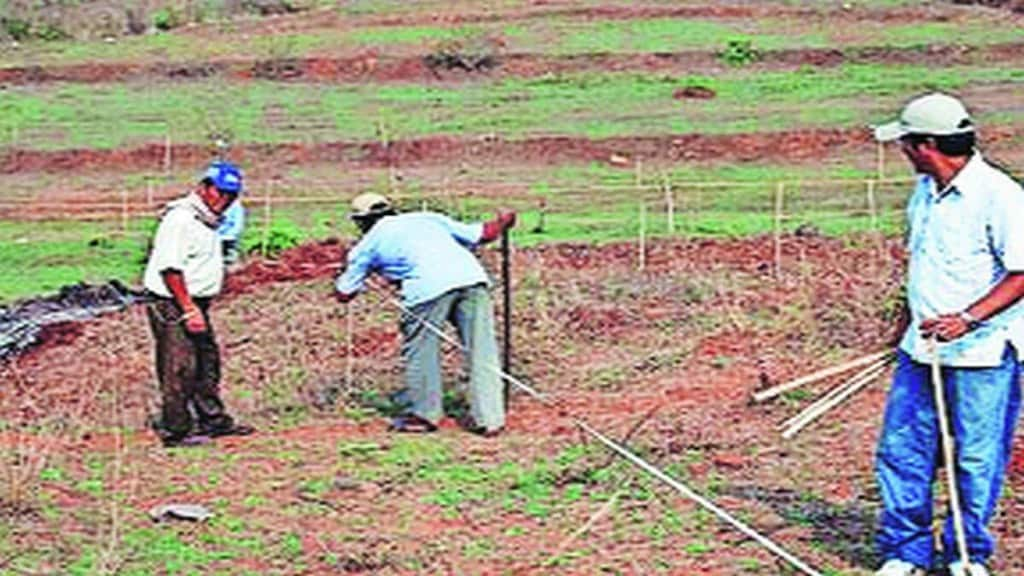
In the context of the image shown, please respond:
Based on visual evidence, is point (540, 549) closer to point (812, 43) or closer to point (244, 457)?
point (244, 457)

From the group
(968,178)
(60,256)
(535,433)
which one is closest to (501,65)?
(60,256)

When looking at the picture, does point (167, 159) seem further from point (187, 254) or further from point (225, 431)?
point (187, 254)

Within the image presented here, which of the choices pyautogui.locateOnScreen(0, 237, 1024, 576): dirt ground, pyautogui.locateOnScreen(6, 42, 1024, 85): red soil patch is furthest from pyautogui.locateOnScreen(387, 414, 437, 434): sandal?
pyautogui.locateOnScreen(6, 42, 1024, 85): red soil patch

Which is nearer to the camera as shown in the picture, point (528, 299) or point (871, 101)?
point (528, 299)

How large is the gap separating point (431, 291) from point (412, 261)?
0.18 metres

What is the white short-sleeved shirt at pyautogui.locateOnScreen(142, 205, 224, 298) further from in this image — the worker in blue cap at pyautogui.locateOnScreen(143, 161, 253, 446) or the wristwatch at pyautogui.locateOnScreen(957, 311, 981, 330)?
the wristwatch at pyautogui.locateOnScreen(957, 311, 981, 330)

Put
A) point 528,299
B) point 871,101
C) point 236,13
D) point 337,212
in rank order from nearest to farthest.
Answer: point 528,299
point 337,212
point 871,101
point 236,13

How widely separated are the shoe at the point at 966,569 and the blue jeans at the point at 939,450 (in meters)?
0.05

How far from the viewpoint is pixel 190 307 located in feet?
31.7

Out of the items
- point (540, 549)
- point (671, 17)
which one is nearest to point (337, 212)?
point (540, 549)

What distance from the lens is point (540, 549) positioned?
7613 mm

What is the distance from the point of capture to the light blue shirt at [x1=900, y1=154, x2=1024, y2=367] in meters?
6.50

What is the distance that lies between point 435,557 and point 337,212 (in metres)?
12.9

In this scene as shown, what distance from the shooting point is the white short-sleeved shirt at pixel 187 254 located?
9.55 m
